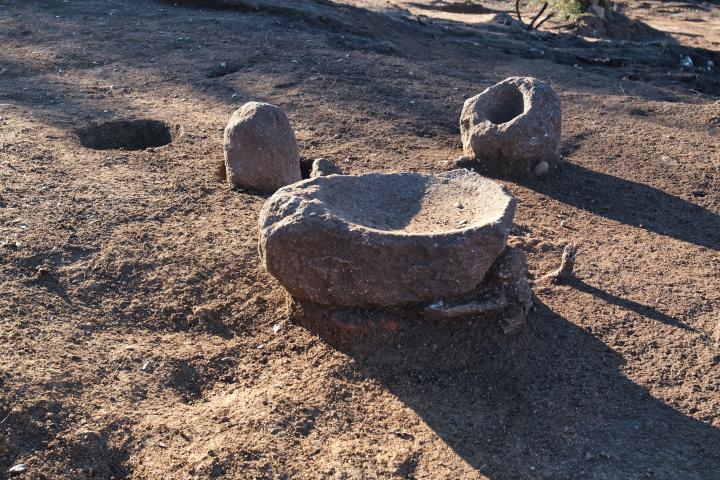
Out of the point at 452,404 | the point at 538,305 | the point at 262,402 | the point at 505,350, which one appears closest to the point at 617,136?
the point at 538,305

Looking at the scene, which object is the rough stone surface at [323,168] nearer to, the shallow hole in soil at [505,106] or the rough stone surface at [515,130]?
the rough stone surface at [515,130]

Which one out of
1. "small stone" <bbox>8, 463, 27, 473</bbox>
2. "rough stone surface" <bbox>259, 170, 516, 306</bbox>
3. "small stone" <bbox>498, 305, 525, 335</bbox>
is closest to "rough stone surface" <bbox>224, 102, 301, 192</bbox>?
"rough stone surface" <bbox>259, 170, 516, 306</bbox>

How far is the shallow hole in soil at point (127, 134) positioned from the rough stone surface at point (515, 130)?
89.5 inches

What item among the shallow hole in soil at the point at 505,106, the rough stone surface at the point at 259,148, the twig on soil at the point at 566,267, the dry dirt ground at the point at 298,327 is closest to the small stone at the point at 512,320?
the dry dirt ground at the point at 298,327

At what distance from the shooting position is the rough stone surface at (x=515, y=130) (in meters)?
5.55

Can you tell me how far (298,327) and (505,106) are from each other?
9.68 feet

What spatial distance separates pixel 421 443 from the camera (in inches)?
124

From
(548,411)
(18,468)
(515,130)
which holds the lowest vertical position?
(18,468)

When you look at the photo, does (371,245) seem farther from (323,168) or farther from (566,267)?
(323,168)

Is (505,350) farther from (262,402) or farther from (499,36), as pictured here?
(499,36)

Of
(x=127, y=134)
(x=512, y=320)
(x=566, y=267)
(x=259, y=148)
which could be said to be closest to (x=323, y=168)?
(x=259, y=148)

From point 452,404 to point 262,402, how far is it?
82 cm

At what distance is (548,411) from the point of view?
11.1 ft

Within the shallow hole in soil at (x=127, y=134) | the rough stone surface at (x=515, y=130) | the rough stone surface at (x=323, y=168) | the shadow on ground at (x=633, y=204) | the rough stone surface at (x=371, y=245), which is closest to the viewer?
the rough stone surface at (x=371, y=245)
